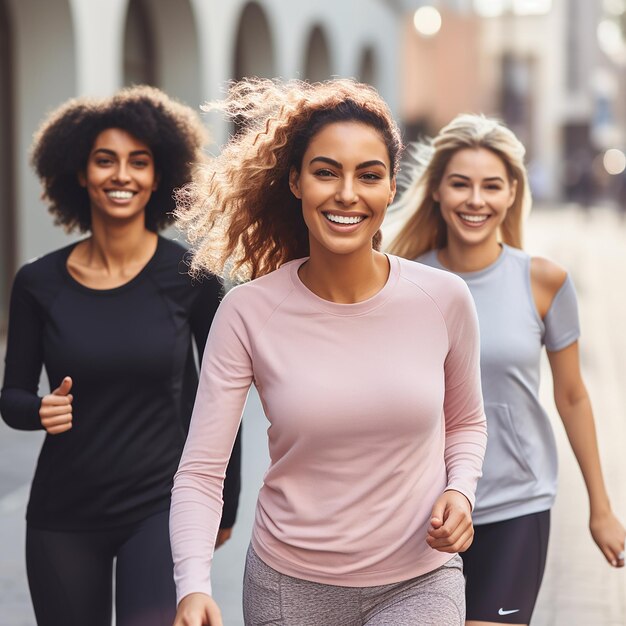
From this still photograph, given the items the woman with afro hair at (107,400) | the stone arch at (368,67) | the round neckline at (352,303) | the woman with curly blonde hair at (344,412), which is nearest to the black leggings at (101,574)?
the woman with afro hair at (107,400)

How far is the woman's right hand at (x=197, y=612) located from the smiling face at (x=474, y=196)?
1688 millimetres

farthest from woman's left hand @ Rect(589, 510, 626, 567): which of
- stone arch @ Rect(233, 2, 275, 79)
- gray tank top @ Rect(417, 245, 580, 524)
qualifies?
stone arch @ Rect(233, 2, 275, 79)

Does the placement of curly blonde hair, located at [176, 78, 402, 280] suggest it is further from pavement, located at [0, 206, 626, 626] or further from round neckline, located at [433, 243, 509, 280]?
pavement, located at [0, 206, 626, 626]

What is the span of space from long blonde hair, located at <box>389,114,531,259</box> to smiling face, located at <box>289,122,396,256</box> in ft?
4.08

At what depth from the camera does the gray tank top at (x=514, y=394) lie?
345 cm

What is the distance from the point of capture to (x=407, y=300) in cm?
260

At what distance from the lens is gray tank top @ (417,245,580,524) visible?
11.3ft

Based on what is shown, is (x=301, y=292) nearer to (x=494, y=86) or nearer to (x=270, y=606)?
(x=270, y=606)

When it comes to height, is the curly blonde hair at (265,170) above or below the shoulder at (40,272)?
above

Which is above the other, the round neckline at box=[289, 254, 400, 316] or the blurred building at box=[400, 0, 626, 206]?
the round neckline at box=[289, 254, 400, 316]

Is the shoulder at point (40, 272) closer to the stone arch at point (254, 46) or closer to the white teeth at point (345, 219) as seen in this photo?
the white teeth at point (345, 219)

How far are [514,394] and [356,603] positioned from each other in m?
1.13

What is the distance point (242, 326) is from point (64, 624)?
1.13 metres

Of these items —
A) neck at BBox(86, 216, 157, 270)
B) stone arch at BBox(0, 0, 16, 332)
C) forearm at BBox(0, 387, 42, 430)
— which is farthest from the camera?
stone arch at BBox(0, 0, 16, 332)
